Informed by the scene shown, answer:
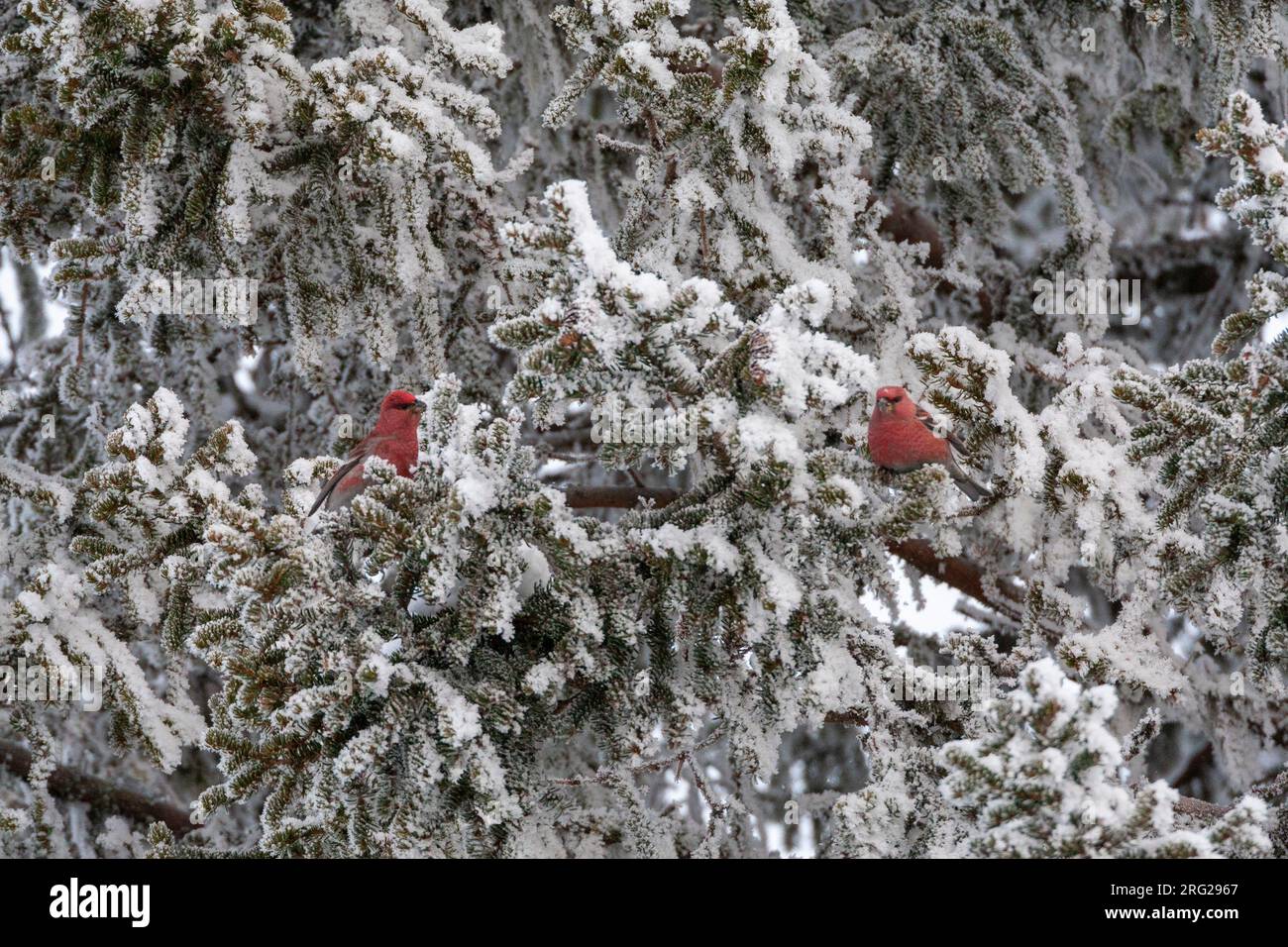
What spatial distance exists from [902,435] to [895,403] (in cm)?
14

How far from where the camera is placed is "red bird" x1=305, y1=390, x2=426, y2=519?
446cm

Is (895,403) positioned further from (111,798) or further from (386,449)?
(111,798)

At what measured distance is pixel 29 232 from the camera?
5.42 m

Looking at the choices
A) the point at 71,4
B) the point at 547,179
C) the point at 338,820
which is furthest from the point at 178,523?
the point at 547,179

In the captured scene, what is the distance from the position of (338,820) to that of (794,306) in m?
1.65

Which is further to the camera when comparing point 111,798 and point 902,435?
point 111,798

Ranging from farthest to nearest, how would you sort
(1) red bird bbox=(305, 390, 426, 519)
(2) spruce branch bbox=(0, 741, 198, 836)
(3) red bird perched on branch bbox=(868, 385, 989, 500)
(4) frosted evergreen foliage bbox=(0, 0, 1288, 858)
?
(2) spruce branch bbox=(0, 741, 198, 836)
(1) red bird bbox=(305, 390, 426, 519)
(3) red bird perched on branch bbox=(868, 385, 989, 500)
(4) frosted evergreen foliage bbox=(0, 0, 1288, 858)

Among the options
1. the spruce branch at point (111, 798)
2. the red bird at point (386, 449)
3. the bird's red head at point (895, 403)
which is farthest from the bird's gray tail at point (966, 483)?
the spruce branch at point (111, 798)

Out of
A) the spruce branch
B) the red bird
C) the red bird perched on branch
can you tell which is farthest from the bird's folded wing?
the spruce branch

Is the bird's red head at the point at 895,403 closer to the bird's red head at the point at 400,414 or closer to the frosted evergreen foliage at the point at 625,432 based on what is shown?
the frosted evergreen foliage at the point at 625,432

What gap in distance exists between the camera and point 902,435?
4090 mm

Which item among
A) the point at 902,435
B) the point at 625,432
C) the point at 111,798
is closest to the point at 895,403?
the point at 902,435

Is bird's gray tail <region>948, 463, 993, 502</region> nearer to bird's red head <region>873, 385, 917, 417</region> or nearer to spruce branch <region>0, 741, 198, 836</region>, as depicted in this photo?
bird's red head <region>873, 385, 917, 417</region>

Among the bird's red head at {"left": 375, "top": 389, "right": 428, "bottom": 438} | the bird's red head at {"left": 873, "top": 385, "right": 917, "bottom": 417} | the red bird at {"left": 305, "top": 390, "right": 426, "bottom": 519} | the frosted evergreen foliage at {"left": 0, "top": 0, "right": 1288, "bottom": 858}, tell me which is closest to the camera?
the frosted evergreen foliage at {"left": 0, "top": 0, "right": 1288, "bottom": 858}
